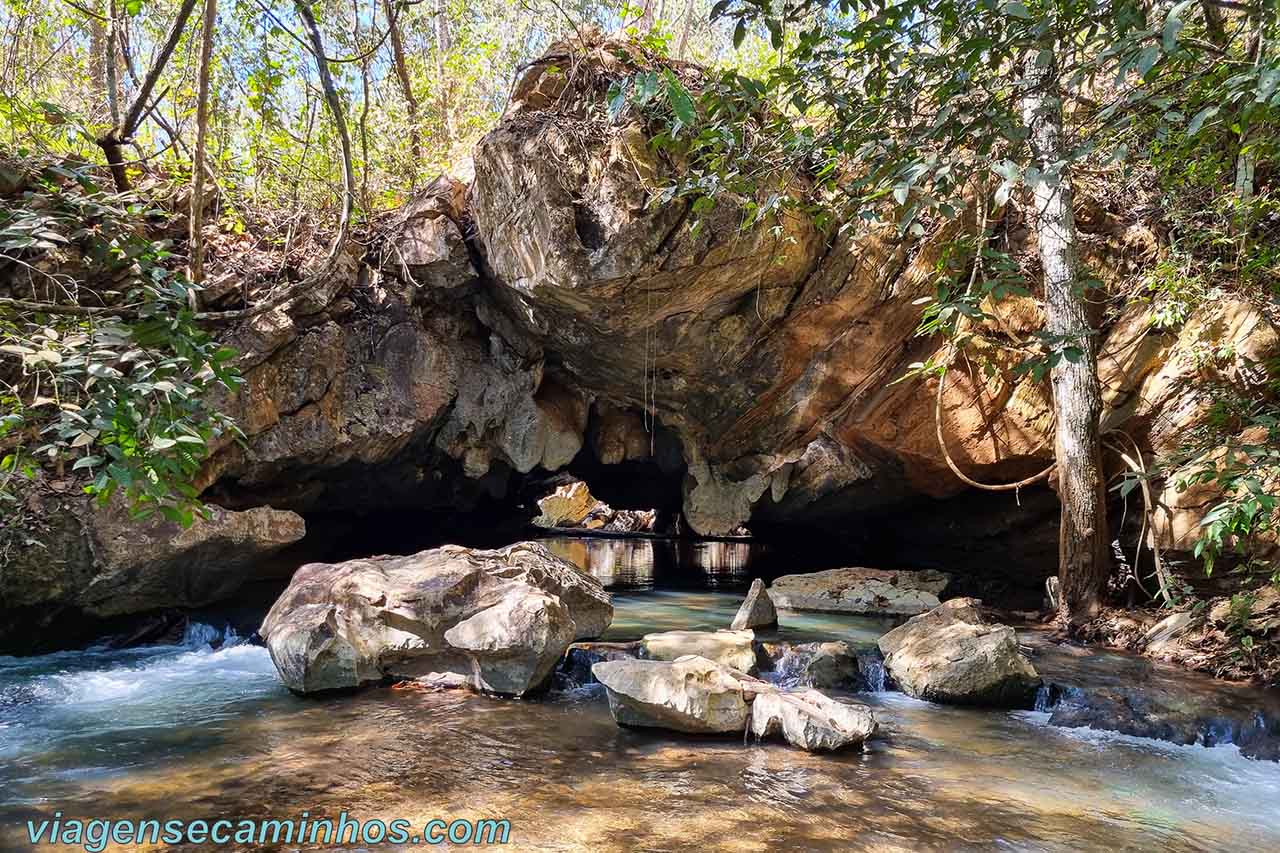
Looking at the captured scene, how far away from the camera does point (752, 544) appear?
18.7 metres

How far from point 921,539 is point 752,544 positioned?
6969 millimetres

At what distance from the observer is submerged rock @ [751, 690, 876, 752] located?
15.3 feet

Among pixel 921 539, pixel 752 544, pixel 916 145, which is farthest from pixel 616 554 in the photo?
pixel 916 145

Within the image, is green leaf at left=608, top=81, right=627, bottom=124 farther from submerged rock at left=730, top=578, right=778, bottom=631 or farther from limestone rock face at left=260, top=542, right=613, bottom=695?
submerged rock at left=730, top=578, right=778, bottom=631

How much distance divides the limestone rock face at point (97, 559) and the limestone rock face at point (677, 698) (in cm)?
411

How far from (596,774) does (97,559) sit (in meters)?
5.34

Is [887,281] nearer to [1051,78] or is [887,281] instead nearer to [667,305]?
[667,305]

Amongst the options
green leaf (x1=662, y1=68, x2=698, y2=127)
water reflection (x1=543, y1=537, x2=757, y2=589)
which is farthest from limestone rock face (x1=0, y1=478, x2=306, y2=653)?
green leaf (x1=662, y1=68, x2=698, y2=127)

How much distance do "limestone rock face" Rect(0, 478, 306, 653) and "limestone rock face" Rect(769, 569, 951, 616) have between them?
6.25 metres

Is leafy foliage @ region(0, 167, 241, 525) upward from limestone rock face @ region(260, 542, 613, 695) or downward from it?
upward

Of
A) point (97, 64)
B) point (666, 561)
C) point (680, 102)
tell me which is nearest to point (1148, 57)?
point (680, 102)

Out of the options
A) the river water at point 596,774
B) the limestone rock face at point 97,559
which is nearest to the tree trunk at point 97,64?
the limestone rock face at point 97,559

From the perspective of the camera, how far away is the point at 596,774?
4301 mm

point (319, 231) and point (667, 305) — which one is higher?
point (319, 231)
